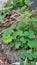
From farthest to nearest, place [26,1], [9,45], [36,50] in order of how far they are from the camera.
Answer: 1. [26,1]
2. [9,45]
3. [36,50]

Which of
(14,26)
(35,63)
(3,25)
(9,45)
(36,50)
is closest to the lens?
(35,63)

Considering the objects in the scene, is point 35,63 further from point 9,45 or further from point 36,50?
point 9,45

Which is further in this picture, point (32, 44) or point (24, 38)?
point (24, 38)

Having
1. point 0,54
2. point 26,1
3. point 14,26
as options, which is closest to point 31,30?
point 14,26

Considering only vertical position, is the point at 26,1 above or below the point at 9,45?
above

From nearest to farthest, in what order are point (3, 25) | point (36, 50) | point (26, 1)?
point (36, 50) < point (3, 25) < point (26, 1)

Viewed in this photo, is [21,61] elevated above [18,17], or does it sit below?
below

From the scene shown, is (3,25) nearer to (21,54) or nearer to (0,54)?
(0,54)

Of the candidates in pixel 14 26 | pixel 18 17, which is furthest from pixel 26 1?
pixel 14 26

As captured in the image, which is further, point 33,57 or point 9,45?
point 9,45
